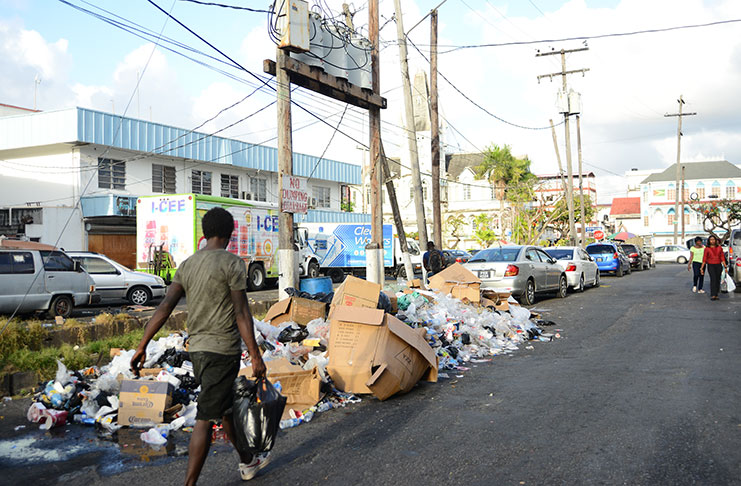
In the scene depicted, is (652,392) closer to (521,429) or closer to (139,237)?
(521,429)

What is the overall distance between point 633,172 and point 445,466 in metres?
109

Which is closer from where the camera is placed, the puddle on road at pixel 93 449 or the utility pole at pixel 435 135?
the puddle on road at pixel 93 449

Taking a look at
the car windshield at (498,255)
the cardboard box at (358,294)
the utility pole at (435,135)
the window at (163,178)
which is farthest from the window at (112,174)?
the cardboard box at (358,294)

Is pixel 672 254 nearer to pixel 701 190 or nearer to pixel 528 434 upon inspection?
pixel 701 190

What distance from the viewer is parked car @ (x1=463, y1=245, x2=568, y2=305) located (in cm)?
1490

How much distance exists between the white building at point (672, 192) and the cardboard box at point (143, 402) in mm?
80370

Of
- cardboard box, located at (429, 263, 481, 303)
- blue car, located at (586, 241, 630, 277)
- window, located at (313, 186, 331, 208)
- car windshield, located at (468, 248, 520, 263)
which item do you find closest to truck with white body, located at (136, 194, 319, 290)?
car windshield, located at (468, 248, 520, 263)

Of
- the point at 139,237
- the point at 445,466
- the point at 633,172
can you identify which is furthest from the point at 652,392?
the point at 633,172

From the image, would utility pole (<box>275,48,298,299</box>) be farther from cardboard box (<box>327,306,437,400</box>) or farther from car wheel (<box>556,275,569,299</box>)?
car wheel (<box>556,275,569,299</box>)

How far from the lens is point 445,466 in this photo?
4309mm

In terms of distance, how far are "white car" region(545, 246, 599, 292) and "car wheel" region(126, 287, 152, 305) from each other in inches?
469

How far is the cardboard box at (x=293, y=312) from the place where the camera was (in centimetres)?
862

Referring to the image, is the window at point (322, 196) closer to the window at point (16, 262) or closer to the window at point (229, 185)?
the window at point (229, 185)

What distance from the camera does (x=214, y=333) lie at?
12.9ft
